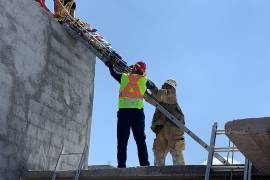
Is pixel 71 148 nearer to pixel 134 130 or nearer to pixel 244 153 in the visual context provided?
pixel 134 130

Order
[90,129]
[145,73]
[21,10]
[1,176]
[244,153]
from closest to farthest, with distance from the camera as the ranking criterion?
[244,153] → [1,176] → [21,10] → [145,73] → [90,129]

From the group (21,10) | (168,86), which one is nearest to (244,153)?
(168,86)

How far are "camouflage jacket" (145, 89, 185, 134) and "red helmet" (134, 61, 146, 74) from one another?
1.55 feet

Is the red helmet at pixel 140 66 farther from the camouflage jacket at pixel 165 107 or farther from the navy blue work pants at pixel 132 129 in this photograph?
the navy blue work pants at pixel 132 129

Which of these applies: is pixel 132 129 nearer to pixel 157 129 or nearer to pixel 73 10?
pixel 157 129

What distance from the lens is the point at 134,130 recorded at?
7.79 metres

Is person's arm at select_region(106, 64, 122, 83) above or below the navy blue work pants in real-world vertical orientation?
above

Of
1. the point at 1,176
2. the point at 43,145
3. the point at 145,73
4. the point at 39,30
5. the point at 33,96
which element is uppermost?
the point at 39,30

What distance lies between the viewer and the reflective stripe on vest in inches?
307

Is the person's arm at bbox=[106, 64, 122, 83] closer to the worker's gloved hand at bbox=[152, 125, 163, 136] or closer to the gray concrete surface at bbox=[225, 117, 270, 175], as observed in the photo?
the worker's gloved hand at bbox=[152, 125, 163, 136]

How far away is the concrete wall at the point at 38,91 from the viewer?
722cm

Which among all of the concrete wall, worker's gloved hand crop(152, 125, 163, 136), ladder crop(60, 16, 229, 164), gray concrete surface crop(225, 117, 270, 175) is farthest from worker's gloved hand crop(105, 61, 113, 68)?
gray concrete surface crop(225, 117, 270, 175)

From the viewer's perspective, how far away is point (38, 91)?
7.86m

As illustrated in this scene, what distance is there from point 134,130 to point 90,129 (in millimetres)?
1512
